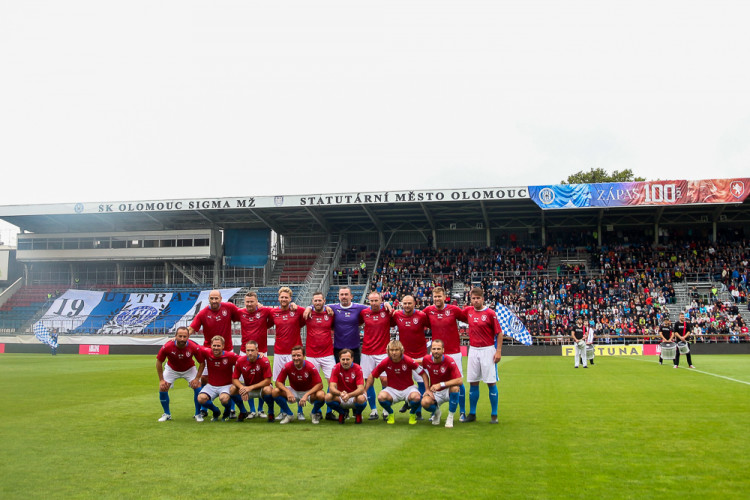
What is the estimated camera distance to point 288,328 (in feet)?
36.2

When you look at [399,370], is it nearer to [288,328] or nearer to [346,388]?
[346,388]

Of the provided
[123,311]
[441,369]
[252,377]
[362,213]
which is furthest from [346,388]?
[123,311]

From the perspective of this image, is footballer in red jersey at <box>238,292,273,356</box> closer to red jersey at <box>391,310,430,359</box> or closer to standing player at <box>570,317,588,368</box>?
red jersey at <box>391,310,430,359</box>

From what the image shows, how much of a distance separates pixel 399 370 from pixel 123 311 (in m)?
38.8

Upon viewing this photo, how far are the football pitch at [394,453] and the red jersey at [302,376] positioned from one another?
23.6 inches

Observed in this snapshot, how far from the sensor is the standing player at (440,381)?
953 centimetres

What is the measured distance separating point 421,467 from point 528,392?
818cm

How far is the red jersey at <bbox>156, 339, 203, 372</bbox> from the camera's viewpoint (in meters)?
10.6

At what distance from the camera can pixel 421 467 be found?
21.7ft

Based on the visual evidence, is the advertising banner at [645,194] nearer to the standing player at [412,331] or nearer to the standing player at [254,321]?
the standing player at [412,331]

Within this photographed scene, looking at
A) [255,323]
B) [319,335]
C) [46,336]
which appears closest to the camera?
[319,335]

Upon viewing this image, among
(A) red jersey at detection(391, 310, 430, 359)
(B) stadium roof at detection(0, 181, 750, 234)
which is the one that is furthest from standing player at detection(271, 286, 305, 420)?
(B) stadium roof at detection(0, 181, 750, 234)

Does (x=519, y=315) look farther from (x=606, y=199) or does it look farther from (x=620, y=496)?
(x=620, y=496)

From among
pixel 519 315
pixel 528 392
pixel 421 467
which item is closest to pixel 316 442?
pixel 421 467
